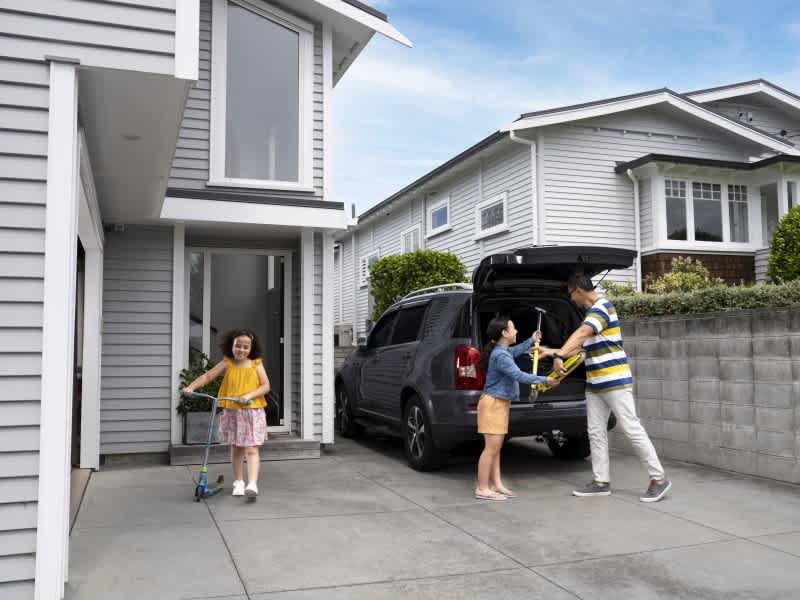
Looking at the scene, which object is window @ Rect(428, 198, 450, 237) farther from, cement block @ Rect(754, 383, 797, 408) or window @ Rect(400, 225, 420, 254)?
cement block @ Rect(754, 383, 797, 408)

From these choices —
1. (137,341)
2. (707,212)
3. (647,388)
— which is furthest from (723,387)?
(707,212)

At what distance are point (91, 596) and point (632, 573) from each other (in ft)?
9.91

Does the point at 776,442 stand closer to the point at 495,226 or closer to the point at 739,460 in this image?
the point at 739,460

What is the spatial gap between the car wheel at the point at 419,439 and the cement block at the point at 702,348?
111 inches

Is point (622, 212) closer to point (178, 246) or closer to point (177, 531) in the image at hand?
point (178, 246)

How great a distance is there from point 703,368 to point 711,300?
738mm

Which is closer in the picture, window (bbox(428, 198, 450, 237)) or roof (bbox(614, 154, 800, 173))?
roof (bbox(614, 154, 800, 173))

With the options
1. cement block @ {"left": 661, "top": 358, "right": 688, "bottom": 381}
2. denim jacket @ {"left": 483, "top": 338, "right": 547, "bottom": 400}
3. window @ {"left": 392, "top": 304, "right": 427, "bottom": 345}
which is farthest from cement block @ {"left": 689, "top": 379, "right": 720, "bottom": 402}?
window @ {"left": 392, "top": 304, "right": 427, "bottom": 345}

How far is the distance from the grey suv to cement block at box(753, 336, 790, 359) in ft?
4.64

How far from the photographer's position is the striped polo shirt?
599 centimetres

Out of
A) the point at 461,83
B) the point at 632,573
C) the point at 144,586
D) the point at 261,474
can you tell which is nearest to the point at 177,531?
the point at 144,586

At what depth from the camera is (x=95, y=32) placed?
4020 millimetres

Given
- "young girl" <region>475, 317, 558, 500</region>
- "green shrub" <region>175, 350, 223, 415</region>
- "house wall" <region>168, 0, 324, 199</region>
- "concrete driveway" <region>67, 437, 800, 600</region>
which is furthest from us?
"house wall" <region>168, 0, 324, 199</region>

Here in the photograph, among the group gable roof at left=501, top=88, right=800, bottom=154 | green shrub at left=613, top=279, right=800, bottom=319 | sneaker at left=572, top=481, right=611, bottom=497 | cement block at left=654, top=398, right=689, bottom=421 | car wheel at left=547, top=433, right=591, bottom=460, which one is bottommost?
sneaker at left=572, top=481, right=611, bottom=497
